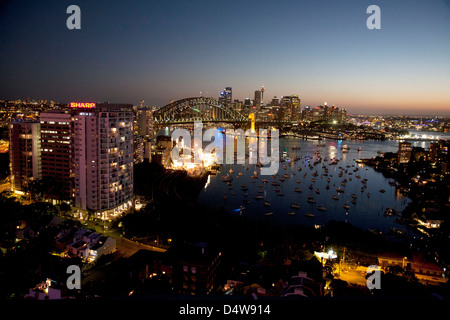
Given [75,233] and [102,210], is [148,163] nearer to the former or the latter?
[102,210]

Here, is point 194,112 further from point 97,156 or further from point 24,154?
point 97,156

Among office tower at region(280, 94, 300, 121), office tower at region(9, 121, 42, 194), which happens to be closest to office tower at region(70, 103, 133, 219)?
office tower at region(9, 121, 42, 194)

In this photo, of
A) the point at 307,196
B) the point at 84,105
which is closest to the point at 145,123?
the point at 307,196

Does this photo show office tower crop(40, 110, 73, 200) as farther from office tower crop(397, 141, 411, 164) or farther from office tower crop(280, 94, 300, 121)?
office tower crop(280, 94, 300, 121)

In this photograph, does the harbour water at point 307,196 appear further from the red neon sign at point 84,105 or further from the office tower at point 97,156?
the red neon sign at point 84,105
